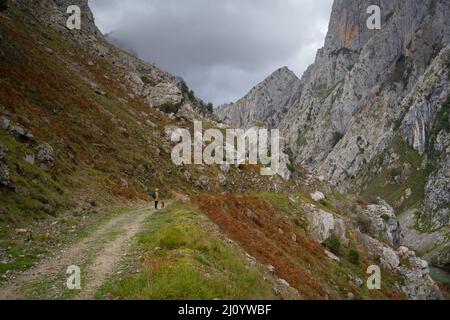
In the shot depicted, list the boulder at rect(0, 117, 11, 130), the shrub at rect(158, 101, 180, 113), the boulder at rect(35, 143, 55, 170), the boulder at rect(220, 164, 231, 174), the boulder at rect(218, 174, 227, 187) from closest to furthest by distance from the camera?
the boulder at rect(35, 143, 55, 170)
the boulder at rect(0, 117, 11, 130)
the boulder at rect(218, 174, 227, 187)
the boulder at rect(220, 164, 231, 174)
the shrub at rect(158, 101, 180, 113)

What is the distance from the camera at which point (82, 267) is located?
15828mm

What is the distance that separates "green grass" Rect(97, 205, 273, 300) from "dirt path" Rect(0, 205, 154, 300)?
3.05 feet

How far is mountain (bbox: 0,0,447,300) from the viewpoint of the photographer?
48.8ft

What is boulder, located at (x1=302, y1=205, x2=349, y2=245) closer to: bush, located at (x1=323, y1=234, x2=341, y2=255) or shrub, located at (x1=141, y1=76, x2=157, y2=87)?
bush, located at (x1=323, y1=234, x2=341, y2=255)

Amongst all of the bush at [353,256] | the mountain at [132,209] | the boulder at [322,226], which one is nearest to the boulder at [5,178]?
the mountain at [132,209]

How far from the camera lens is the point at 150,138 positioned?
5031cm

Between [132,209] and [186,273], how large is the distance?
1941cm

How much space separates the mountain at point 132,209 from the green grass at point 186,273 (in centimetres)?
6

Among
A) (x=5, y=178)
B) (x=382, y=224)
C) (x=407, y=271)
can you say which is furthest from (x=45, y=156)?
(x=382, y=224)

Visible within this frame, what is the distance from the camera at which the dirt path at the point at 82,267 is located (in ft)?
43.1

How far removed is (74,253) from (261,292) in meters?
9.23

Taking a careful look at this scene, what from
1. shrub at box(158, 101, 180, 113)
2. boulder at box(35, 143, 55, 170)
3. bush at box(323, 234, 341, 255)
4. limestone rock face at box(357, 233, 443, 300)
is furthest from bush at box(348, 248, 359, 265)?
shrub at box(158, 101, 180, 113)
